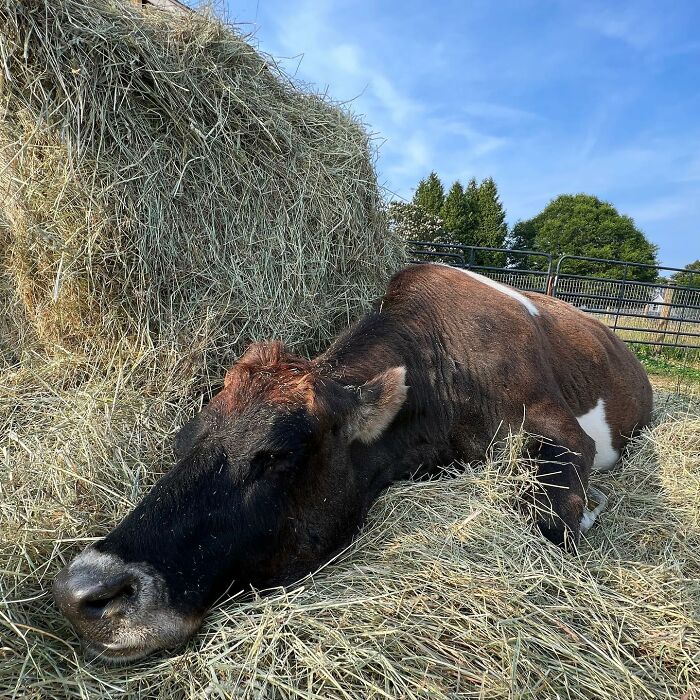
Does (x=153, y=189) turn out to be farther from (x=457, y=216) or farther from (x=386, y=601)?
(x=457, y=216)

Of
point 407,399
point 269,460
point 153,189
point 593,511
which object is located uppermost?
point 153,189

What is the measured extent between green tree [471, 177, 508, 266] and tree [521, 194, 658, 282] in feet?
42.3

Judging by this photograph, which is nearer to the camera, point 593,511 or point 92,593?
point 92,593

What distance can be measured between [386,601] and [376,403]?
100 cm

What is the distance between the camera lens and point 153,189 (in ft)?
11.3

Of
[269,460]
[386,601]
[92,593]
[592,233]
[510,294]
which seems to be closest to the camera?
[92,593]

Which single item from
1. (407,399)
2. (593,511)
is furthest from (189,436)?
(593,511)

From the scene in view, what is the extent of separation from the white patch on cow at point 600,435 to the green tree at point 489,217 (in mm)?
47224

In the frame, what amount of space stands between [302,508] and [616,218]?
73764 millimetres

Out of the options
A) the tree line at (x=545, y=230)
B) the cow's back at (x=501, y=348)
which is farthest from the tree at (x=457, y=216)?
the cow's back at (x=501, y=348)

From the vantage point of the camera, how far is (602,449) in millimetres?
4434

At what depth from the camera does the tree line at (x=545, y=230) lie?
1868 inches

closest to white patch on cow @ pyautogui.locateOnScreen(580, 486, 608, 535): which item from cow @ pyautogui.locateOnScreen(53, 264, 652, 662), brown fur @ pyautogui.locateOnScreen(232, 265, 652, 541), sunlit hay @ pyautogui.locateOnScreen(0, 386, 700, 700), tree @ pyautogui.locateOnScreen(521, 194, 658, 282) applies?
cow @ pyautogui.locateOnScreen(53, 264, 652, 662)

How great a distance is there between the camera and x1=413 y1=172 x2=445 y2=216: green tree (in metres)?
47.1
